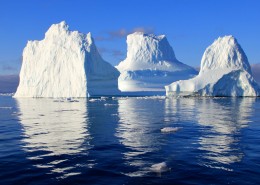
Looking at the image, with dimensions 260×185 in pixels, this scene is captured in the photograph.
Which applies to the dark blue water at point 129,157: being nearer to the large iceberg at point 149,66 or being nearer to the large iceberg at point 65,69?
the large iceberg at point 65,69

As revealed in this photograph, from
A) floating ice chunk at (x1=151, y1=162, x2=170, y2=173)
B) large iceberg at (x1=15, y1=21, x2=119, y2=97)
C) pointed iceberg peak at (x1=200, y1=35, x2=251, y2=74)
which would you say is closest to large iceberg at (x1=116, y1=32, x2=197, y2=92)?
large iceberg at (x1=15, y1=21, x2=119, y2=97)

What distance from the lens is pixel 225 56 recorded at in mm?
79625

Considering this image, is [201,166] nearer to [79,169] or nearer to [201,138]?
[79,169]

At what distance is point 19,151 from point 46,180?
4566 millimetres

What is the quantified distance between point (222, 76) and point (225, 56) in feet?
29.7

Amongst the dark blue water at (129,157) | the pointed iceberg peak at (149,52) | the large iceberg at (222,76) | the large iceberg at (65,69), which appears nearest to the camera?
the dark blue water at (129,157)

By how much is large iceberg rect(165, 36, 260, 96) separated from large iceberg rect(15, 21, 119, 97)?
690 inches

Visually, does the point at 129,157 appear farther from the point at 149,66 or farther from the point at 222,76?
the point at 149,66

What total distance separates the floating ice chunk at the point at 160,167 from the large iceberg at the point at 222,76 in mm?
63534

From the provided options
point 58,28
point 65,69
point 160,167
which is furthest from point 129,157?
point 58,28

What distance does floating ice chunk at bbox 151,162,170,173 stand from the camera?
1029 centimetres

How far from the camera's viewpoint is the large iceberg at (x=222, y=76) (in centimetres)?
7331

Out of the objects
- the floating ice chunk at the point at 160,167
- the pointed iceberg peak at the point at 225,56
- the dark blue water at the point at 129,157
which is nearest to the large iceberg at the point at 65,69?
the pointed iceberg peak at the point at 225,56

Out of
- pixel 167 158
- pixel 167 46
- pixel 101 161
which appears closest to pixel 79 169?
pixel 101 161
